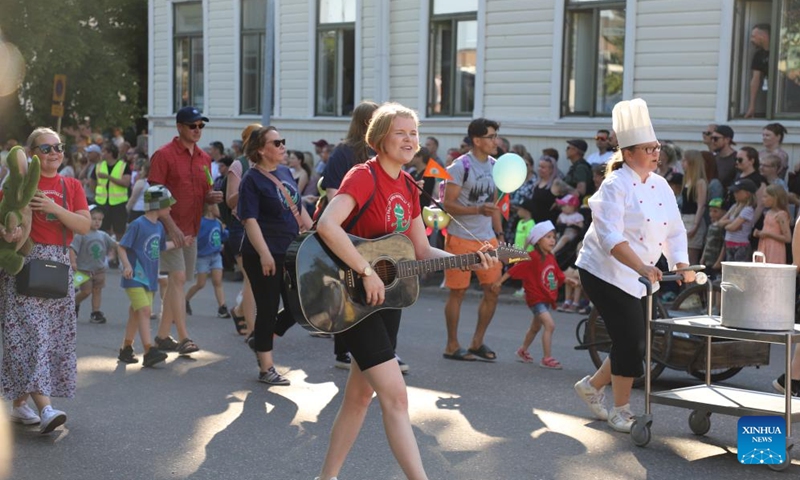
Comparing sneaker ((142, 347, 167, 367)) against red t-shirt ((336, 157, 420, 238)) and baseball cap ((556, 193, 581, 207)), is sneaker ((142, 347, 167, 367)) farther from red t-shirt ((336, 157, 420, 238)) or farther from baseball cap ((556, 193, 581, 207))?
baseball cap ((556, 193, 581, 207))

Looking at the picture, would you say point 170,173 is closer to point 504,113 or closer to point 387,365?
point 387,365

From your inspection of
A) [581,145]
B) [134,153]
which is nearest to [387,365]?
[581,145]

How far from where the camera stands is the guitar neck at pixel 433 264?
17.4 feet

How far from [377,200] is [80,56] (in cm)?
2652

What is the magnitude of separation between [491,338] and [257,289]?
307cm

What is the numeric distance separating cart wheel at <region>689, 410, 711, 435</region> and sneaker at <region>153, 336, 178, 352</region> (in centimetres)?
466

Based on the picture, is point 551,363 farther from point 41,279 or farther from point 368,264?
point 368,264

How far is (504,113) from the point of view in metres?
17.9

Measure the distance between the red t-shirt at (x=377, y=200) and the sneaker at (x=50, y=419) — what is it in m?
2.63

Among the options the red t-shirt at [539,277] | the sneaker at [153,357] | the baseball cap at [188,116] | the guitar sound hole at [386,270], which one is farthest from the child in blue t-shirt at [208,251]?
the guitar sound hole at [386,270]

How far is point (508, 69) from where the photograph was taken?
17797 mm

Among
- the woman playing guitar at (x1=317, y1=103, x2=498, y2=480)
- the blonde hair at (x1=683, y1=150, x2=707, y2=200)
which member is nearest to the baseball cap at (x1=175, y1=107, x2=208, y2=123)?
the woman playing guitar at (x1=317, y1=103, x2=498, y2=480)

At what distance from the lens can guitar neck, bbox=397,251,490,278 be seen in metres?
5.31

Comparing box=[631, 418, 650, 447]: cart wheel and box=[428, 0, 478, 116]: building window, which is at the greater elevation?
box=[428, 0, 478, 116]: building window
